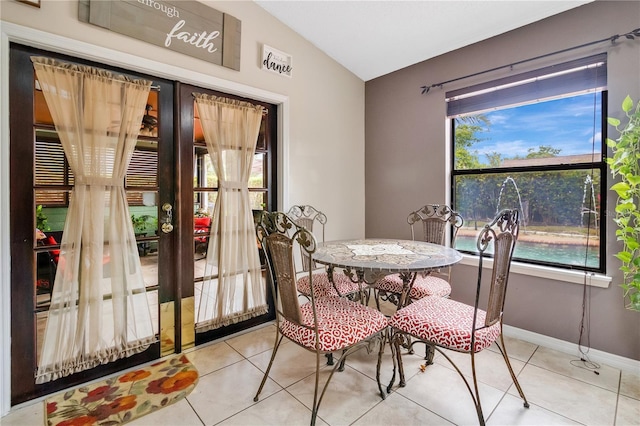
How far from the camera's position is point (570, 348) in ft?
7.52

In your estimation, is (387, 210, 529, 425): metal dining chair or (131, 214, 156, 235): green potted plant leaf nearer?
(387, 210, 529, 425): metal dining chair

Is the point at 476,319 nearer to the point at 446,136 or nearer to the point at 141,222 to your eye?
the point at 446,136

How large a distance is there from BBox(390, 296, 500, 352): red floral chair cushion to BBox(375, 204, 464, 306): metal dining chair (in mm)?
393

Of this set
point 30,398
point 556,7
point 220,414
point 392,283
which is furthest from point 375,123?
point 30,398

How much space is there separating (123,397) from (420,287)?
210 centimetres

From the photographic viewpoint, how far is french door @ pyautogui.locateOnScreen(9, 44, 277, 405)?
1.70m

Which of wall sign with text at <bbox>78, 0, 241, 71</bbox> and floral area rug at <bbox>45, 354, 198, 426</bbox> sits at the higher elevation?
wall sign with text at <bbox>78, 0, 241, 71</bbox>

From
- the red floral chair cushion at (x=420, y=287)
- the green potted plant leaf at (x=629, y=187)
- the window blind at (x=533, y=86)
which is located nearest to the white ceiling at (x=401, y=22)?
the window blind at (x=533, y=86)

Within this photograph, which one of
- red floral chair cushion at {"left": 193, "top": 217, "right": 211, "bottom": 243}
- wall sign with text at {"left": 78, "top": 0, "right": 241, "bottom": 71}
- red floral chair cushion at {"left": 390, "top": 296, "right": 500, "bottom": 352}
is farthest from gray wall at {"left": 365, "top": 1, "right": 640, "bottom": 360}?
red floral chair cushion at {"left": 193, "top": 217, "right": 211, "bottom": 243}

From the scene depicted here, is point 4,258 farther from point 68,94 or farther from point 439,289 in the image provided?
point 439,289

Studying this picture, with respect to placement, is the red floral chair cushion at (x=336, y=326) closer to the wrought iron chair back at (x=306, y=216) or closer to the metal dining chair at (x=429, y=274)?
the metal dining chair at (x=429, y=274)

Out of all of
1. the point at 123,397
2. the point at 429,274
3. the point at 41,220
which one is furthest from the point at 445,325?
the point at 41,220

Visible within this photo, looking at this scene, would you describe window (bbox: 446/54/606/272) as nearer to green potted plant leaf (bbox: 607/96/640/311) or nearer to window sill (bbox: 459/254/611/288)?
window sill (bbox: 459/254/611/288)

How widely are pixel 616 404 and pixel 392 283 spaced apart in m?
1.44
